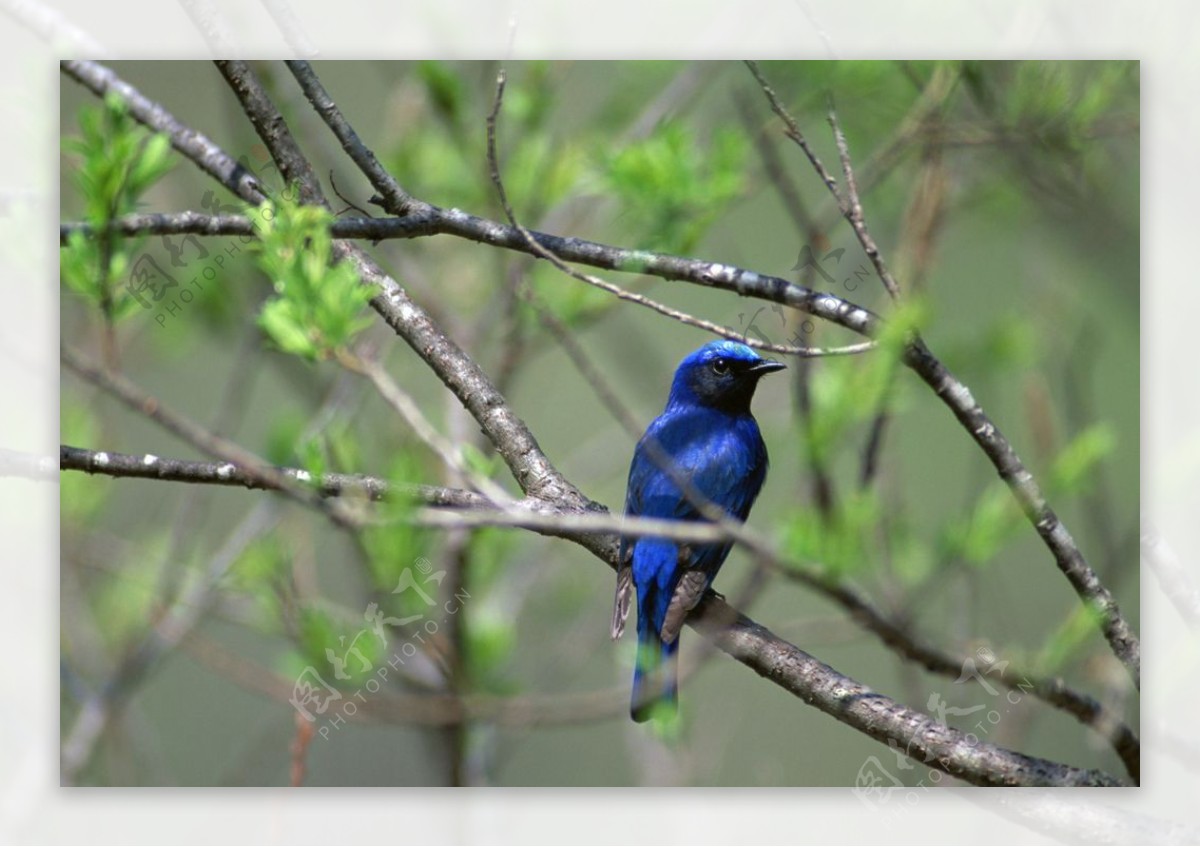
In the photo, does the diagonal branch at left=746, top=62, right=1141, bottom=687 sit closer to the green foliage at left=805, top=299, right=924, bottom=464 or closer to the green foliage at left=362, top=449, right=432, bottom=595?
the green foliage at left=805, top=299, right=924, bottom=464

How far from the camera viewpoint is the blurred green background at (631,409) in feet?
10.5

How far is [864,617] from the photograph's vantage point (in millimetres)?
1682

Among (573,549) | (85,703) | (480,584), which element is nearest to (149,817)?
(85,703)

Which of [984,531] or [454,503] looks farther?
[984,531]

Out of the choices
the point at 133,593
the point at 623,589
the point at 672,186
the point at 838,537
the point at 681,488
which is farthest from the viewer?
Result: the point at 133,593

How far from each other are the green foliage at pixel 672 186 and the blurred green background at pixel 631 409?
1 cm

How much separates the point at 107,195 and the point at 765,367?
177cm

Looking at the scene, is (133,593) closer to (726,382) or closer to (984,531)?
(726,382)

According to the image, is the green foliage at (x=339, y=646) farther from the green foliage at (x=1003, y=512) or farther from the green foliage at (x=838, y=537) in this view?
the green foliage at (x=1003, y=512)

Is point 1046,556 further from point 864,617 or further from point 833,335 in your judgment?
point 864,617

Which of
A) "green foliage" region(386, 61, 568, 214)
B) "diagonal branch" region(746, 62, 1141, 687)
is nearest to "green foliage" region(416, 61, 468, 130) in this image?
→ "green foliage" region(386, 61, 568, 214)

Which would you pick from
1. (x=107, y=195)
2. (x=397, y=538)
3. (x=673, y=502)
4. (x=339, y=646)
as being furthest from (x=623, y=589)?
(x=107, y=195)

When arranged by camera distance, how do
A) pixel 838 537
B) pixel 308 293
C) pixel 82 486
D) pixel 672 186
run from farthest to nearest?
pixel 82 486 < pixel 672 186 < pixel 308 293 < pixel 838 537

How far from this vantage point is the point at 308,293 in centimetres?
251
